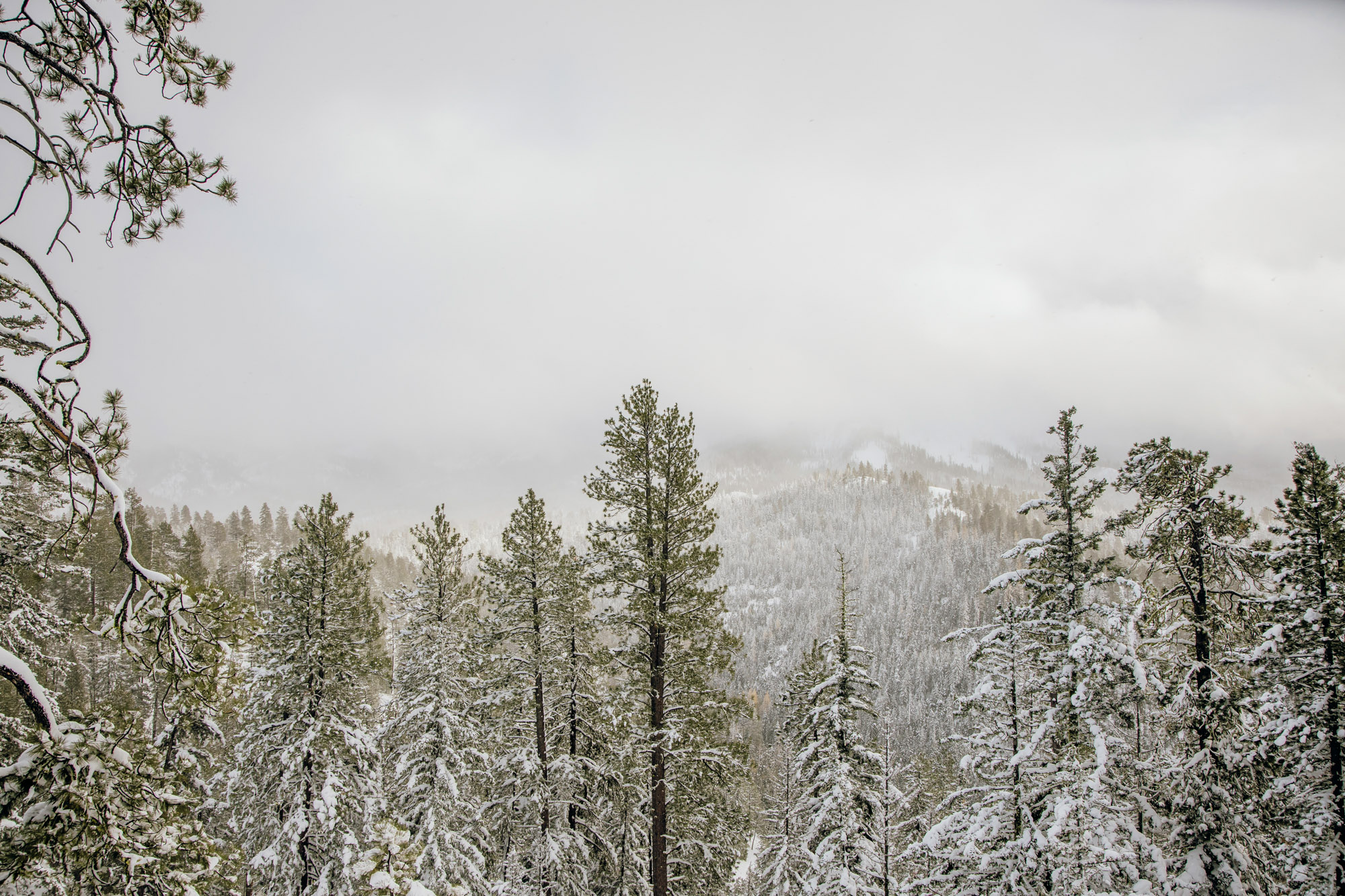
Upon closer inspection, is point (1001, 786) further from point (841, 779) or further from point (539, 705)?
point (539, 705)

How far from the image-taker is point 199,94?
165 inches

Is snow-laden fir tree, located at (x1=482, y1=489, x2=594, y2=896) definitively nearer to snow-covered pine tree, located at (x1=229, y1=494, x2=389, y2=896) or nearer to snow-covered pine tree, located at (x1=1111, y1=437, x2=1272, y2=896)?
snow-covered pine tree, located at (x1=229, y1=494, x2=389, y2=896)

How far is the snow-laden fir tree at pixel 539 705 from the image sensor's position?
12312 millimetres

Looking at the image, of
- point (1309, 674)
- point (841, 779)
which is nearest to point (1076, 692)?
point (1309, 674)

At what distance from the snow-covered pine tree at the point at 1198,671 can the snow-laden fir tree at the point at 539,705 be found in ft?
36.1

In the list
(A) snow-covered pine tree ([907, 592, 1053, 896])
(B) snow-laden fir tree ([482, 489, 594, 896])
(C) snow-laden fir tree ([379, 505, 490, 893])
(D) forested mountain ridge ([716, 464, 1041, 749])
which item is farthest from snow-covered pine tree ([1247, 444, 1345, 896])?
(D) forested mountain ridge ([716, 464, 1041, 749])

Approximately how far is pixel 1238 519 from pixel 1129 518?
197cm

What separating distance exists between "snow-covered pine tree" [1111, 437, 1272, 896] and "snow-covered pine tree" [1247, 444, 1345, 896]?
71cm

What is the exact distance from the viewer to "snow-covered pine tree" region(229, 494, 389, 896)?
432 inches

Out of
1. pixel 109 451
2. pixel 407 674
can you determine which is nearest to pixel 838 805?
pixel 407 674

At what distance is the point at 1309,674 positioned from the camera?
1016cm

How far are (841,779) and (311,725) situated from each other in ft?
40.3

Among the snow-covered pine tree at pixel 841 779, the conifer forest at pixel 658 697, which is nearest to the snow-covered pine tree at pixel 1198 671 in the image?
the conifer forest at pixel 658 697

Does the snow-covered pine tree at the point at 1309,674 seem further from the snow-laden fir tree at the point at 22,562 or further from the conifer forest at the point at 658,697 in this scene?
the snow-laden fir tree at the point at 22,562
